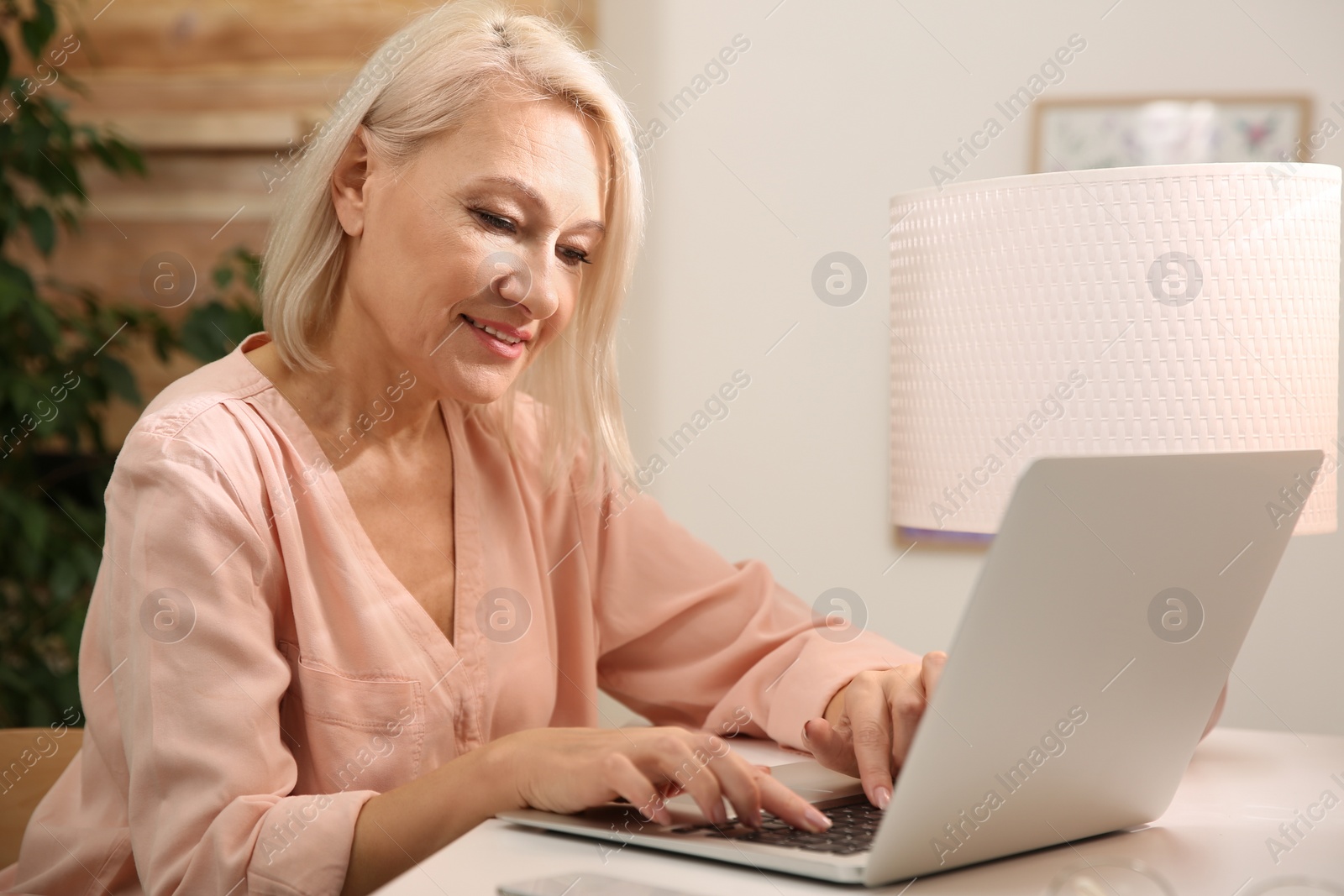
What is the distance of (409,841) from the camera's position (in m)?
0.78

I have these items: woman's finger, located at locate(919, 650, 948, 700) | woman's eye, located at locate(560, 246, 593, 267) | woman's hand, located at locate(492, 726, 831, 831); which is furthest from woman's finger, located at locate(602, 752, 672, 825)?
woman's eye, located at locate(560, 246, 593, 267)

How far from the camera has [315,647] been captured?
3.19ft

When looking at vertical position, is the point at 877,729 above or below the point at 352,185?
below

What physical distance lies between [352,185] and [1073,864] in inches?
34.8

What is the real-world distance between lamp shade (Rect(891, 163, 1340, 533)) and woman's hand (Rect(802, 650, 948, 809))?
223mm

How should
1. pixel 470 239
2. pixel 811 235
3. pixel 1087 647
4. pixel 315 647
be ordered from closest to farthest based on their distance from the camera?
pixel 1087 647 < pixel 315 647 < pixel 470 239 < pixel 811 235

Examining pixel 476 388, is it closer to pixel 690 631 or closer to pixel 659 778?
pixel 690 631

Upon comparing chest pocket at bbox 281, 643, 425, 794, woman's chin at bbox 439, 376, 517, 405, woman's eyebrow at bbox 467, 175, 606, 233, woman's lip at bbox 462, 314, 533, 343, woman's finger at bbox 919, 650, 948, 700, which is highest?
woman's eyebrow at bbox 467, 175, 606, 233

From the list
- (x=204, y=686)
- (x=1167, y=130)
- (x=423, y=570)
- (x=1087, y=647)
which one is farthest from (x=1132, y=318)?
(x=1167, y=130)

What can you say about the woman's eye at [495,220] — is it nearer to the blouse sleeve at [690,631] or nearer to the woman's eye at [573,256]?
the woman's eye at [573,256]

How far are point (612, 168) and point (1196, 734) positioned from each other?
0.78 m

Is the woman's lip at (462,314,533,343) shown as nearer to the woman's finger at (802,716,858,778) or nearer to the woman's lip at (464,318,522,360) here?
the woman's lip at (464,318,522,360)

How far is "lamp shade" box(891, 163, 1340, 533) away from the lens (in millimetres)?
1021

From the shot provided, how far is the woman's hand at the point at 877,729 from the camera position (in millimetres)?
848
